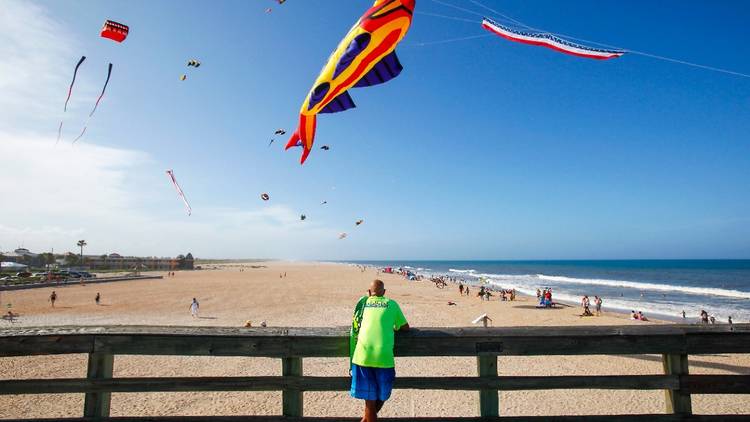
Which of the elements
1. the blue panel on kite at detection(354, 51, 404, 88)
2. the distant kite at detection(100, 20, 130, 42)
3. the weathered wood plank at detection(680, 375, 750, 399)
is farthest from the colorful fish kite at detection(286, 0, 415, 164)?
the distant kite at detection(100, 20, 130, 42)

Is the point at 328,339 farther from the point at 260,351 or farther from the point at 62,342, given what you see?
the point at 62,342

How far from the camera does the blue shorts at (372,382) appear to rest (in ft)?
10.4

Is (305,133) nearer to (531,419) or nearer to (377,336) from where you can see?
(377,336)

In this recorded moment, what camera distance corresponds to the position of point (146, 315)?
24.4m

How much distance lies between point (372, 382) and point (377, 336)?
37cm

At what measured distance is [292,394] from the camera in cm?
320

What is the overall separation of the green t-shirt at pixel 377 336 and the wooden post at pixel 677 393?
220cm

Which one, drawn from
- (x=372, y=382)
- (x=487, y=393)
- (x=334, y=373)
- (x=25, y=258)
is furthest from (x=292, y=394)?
(x=25, y=258)

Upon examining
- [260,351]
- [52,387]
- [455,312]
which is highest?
[260,351]

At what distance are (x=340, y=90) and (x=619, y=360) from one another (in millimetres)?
13944

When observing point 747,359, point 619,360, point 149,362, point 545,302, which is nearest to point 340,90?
point 149,362

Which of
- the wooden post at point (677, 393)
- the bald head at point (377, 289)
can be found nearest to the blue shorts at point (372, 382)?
the bald head at point (377, 289)

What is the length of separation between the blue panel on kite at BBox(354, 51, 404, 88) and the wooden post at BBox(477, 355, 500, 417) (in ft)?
11.6

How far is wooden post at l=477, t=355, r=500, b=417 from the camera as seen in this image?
Result: 126 inches
